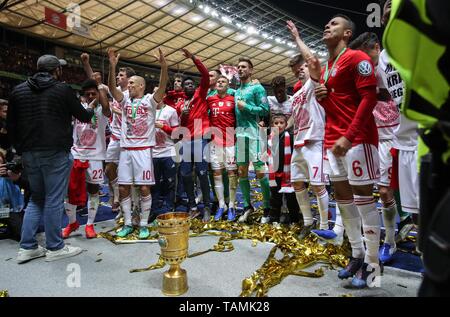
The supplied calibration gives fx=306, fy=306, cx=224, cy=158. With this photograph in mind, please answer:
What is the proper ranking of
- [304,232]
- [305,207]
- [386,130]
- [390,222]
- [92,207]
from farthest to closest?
[92,207]
[305,207]
[304,232]
[386,130]
[390,222]

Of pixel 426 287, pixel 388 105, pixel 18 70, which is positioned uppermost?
pixel 18 70

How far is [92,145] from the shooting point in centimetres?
466

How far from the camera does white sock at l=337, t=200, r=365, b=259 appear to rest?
2623mm

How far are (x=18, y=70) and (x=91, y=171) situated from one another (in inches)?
740

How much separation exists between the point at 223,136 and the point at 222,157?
0.36 m

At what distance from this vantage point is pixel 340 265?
118 inches

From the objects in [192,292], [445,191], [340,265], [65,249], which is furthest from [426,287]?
[65,249]

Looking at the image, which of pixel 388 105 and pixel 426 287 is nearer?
pixel 426 287

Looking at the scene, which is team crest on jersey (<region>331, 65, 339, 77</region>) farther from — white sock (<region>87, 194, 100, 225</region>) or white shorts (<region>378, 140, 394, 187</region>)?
white sock (<region>87, 194, 100, 225</region>)

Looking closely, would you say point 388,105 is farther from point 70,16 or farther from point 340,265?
point 70,16

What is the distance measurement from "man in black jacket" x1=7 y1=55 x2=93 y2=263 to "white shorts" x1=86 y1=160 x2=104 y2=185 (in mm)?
1125

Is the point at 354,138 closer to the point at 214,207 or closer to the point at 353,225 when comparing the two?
the point at 353,225

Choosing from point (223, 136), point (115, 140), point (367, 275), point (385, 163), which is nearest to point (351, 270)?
point (367, 275)
